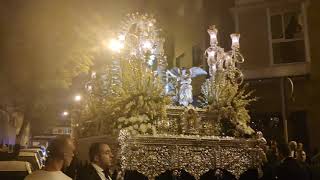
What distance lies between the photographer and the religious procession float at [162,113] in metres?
4.88

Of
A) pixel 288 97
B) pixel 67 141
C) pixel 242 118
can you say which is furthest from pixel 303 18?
pixel 67 141

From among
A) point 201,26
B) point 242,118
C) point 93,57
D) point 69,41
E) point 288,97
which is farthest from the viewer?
point 201,26

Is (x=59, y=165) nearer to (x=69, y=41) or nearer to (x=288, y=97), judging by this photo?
(x=69, y=41)

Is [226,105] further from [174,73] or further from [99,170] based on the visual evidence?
[99,170]

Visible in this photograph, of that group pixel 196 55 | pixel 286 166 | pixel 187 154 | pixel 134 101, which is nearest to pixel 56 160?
pixel 134 101

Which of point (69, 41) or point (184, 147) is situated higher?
point (69, 41)

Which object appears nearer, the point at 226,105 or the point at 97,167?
the point at 97,167

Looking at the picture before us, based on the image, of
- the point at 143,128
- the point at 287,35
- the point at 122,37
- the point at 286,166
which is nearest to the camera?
the point at 143,128

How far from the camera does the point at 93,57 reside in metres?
7.92

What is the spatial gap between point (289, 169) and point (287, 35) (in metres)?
6.69

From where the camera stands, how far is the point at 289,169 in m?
4.99

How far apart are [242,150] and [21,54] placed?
10.8 ft

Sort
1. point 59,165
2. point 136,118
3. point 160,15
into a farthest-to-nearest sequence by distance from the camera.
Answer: point 160,15 < point 136,118 < point 59,165

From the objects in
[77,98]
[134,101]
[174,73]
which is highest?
[174,73]
